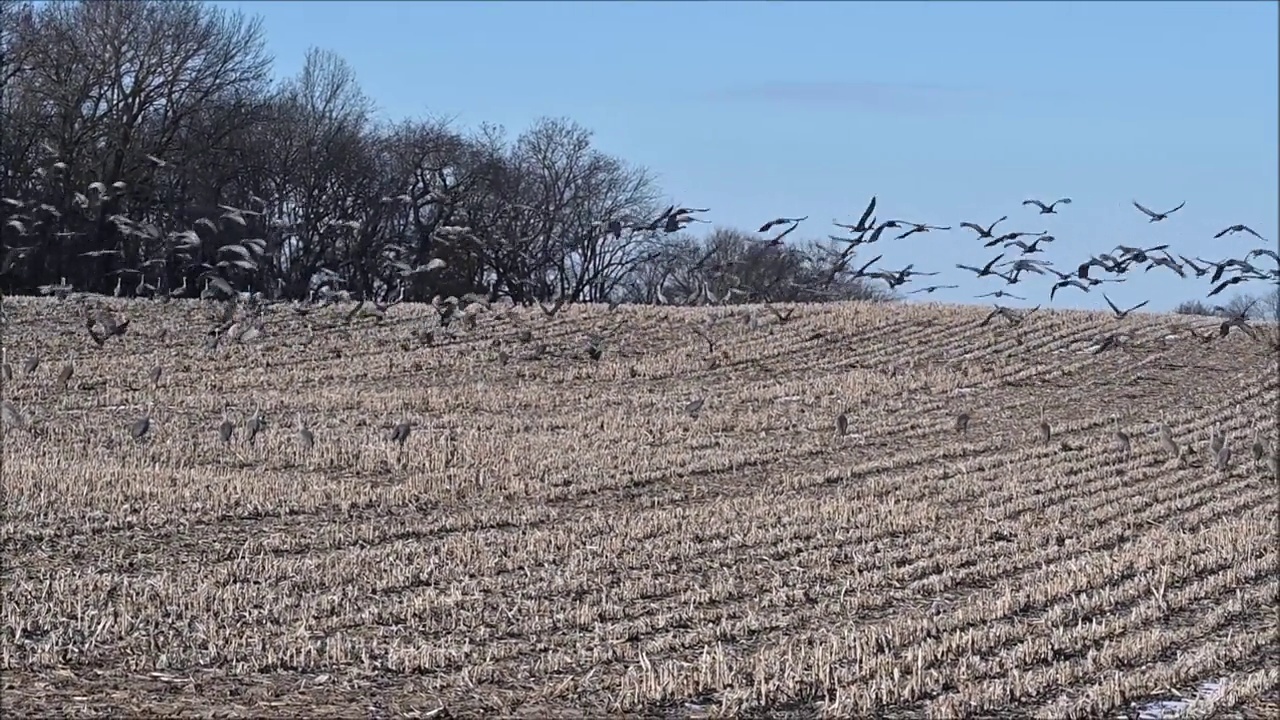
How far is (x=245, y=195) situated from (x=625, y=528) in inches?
1256

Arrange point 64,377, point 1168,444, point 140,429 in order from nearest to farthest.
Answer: point 140,429
point 1168,444
point 64,377

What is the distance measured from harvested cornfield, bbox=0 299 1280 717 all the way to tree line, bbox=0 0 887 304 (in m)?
4.78

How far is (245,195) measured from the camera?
40.8 metres

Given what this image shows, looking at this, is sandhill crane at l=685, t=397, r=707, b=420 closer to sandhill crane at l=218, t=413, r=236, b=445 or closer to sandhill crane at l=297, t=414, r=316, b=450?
sandhill crane at l=297, t=414, r=316, b=450

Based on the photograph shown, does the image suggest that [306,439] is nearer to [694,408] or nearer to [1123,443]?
[694,408]

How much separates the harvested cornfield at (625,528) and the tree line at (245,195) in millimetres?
4777

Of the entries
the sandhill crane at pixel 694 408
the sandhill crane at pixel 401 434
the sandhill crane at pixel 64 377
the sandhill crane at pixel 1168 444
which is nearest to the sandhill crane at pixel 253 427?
the sandhill crane at pixel 401 434

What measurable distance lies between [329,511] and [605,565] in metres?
2.69

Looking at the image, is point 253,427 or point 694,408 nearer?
point 253,427

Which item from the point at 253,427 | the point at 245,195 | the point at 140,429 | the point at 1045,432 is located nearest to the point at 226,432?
the point at 253,427

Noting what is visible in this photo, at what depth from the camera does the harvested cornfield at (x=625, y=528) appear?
23.1 feet

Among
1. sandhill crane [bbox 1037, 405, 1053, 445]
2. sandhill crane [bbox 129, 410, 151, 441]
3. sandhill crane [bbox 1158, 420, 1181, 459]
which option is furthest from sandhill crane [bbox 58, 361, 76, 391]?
sandhill crane [bbox 1158, 420, 1181, 459]

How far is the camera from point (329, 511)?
1142 cm

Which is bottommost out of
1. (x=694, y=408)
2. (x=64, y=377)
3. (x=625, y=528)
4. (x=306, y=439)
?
(x=625, y=528)
